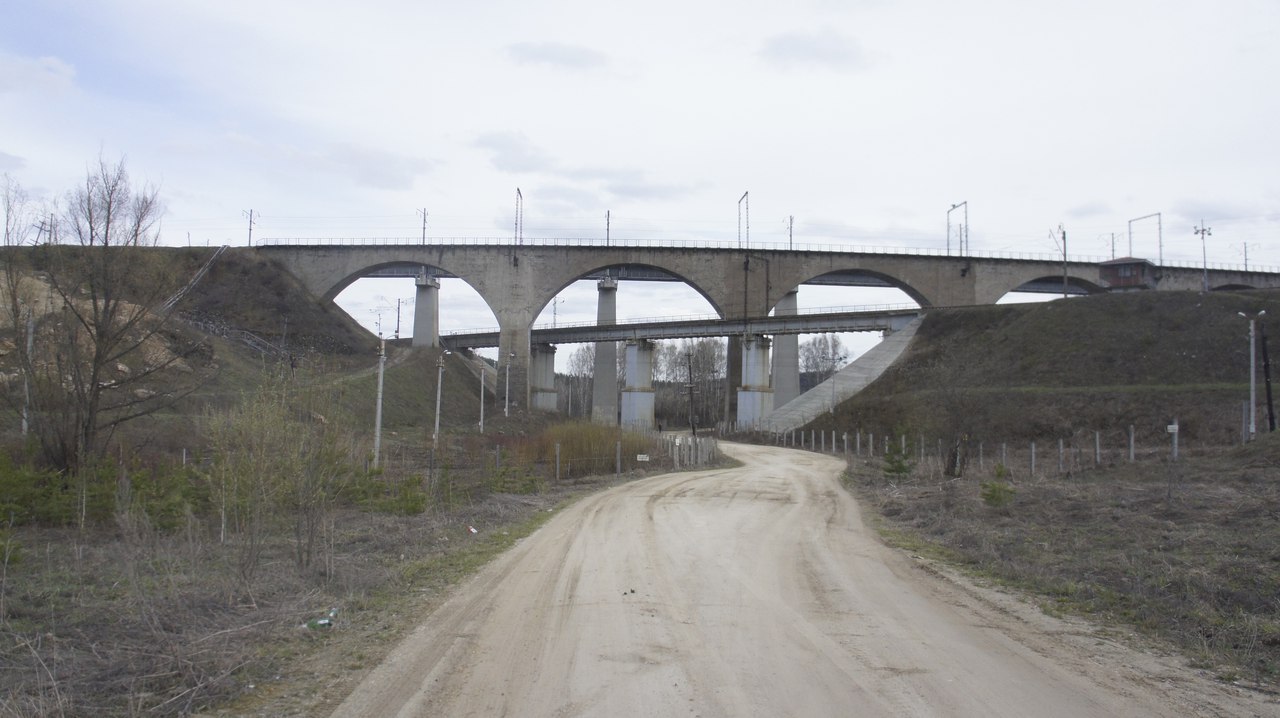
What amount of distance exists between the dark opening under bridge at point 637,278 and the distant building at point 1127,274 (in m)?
7.62

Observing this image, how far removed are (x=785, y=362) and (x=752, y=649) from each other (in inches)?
3048

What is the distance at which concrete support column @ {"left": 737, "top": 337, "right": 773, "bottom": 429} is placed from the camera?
3142 inches

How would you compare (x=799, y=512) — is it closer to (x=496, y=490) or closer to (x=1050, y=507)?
(x=1050, y=507)

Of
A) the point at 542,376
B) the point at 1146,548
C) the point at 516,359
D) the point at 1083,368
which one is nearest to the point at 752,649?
the point at 1146,548

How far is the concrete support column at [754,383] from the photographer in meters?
79.8

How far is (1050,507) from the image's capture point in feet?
62.5

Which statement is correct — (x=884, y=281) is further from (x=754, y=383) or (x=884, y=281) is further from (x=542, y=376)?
(x=542, y=376)

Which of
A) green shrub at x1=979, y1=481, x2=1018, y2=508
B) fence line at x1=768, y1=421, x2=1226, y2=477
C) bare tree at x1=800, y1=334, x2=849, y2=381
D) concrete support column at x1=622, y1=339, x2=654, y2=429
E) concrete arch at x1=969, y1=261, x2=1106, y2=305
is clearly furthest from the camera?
bare tree at x1=800, y1=334, x2=849, y2=381

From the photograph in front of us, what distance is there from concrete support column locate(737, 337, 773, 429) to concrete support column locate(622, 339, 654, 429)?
889 centimetres

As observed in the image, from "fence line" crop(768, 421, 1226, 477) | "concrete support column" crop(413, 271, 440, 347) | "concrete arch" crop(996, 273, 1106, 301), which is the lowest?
"fence line" crop(768, 421, 1226, 477)

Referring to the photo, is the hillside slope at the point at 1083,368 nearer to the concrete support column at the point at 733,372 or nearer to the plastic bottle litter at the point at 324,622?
the concrete support column at the point at 733,372

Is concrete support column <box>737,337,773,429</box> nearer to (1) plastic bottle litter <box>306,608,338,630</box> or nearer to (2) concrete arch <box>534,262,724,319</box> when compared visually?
(2) concrete arch <box>534,262,724,319</box>

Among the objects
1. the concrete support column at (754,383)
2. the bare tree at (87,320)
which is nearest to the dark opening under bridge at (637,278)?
the concrete support column at (754,383)

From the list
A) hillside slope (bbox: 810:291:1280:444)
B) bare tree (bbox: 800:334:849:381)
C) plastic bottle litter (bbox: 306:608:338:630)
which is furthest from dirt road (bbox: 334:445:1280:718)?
bare tree (bbox: 800:334:849:381)
